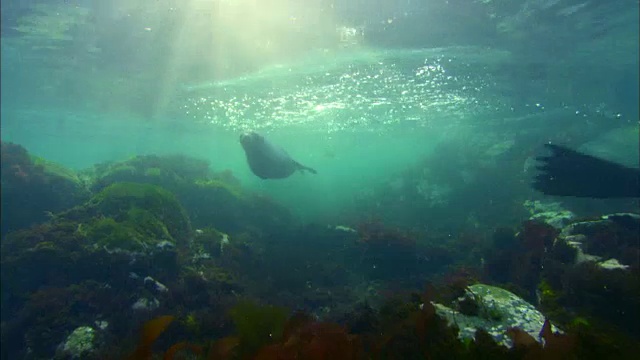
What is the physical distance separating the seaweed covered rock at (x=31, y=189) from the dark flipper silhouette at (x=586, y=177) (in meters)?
15.0

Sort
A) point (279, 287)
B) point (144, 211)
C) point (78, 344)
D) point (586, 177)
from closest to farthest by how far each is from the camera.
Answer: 1. point (78, 344)
2. point (586, 177)
3. point (144, 211)
4. point (279, 287)

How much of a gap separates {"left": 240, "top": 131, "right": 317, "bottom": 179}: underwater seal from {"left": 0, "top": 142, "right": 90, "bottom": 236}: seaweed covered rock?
6.59 meters

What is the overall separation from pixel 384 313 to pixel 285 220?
556 inches

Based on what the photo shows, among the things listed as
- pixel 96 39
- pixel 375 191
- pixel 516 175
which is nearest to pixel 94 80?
pixel 96 39

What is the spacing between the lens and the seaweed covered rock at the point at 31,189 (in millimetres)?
11406

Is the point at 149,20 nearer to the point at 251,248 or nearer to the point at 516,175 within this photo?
the point at 251,248

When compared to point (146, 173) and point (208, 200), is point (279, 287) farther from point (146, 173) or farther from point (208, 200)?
point (146, 173)

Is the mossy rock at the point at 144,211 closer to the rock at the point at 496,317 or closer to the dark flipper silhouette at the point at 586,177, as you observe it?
the rock at the point at 496,317

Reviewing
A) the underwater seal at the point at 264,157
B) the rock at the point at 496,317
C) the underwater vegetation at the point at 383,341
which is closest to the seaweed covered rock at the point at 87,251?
the underwater vegetation at the point at 383,341

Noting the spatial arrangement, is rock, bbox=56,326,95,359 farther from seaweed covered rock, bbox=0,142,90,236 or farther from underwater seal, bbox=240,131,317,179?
underwater seal, bbox=240,131,317,179

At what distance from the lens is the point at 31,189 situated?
12148 mm

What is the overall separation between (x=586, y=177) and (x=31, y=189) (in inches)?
668

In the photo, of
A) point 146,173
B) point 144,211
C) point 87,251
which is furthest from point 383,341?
point 146,173

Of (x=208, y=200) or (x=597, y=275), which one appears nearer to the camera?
(x=597, y=275)
